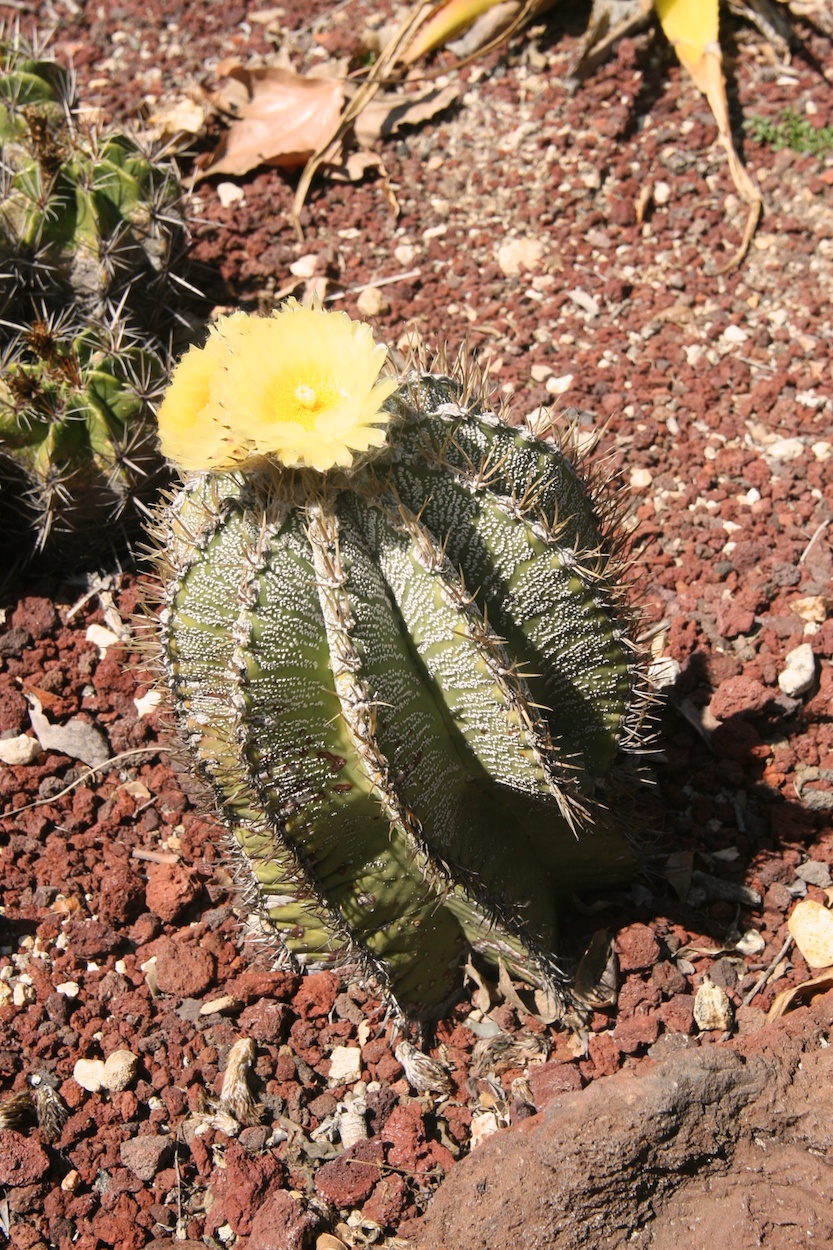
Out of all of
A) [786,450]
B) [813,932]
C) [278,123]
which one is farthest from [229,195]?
[813,932]

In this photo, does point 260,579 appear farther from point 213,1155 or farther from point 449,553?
point 213,1155

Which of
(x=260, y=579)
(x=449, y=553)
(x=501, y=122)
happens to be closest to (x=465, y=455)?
(x=449, y=553)

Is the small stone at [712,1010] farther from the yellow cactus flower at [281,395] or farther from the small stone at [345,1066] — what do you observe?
the yellow cactus flower at [281,395]

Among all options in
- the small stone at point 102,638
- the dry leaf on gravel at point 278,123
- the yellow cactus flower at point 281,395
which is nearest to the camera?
the yellow cactus flower at point 281,395

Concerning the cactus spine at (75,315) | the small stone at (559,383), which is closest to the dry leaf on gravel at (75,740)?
the cactus spine at (75,315)

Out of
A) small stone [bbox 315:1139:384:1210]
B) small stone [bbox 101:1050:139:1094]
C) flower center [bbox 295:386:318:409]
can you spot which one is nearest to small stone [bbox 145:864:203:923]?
small stone [bbox 101:1050:139:1094]

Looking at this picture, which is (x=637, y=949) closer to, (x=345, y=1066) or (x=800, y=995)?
→ (x=800, y=995)
